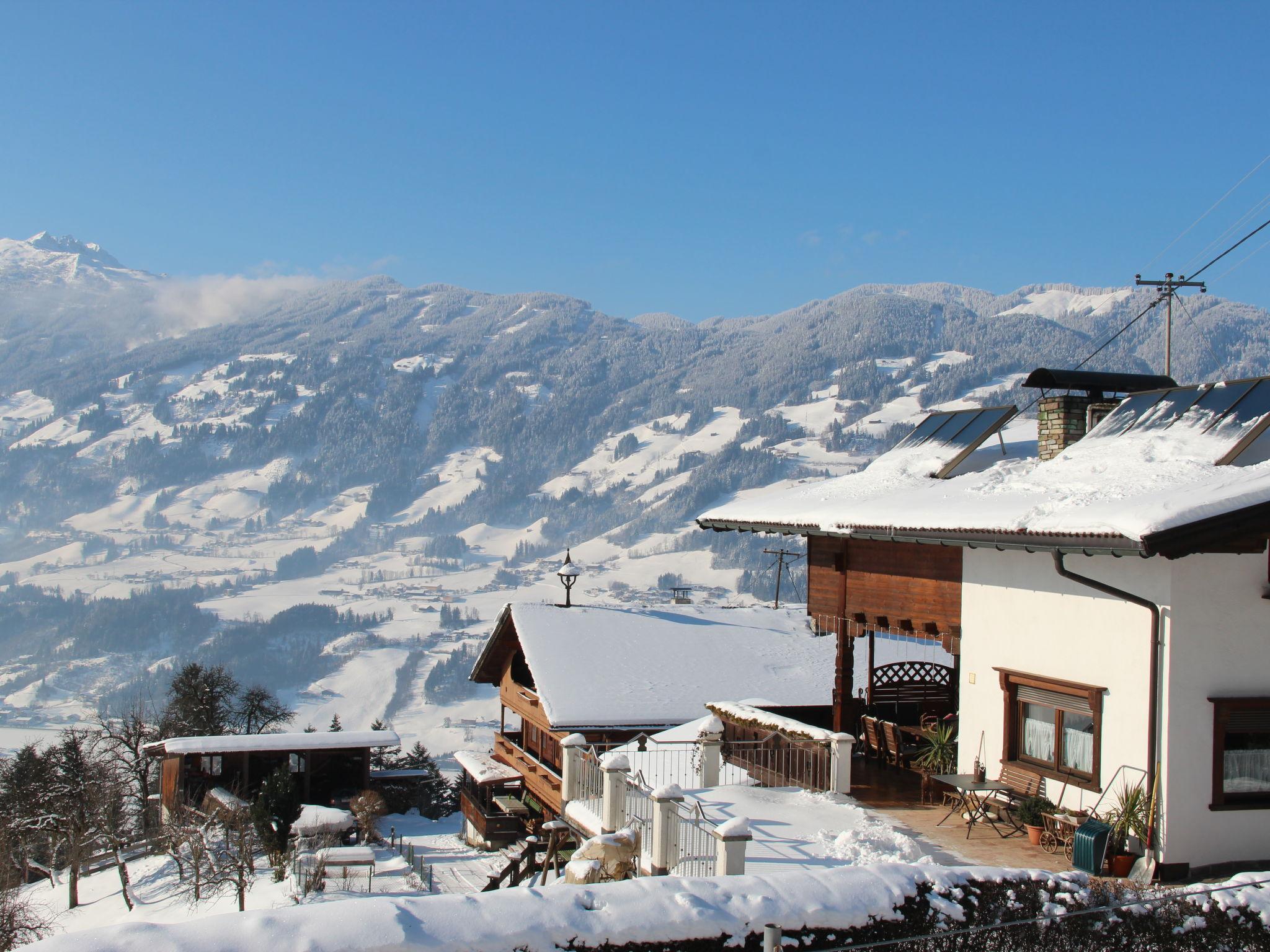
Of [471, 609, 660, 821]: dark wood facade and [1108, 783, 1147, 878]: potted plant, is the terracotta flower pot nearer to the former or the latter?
[1108, 783, 1147, 878]: potted plant

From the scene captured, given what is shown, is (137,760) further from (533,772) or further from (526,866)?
(526,866)

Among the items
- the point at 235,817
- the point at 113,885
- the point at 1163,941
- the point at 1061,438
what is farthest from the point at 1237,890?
the point at 113,885

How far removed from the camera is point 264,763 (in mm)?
34750

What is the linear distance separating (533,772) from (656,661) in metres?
4.05

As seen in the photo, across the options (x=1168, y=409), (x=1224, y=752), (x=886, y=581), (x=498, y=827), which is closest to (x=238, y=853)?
Answer: (x=498, y=827)

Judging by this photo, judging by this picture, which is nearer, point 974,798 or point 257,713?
point 974,798

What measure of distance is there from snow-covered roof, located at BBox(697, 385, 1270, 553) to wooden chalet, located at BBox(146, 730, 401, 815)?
75.0 ft

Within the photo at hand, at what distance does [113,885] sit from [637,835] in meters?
27.0

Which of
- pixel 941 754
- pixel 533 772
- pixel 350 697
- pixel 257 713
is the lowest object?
pixel 350 697

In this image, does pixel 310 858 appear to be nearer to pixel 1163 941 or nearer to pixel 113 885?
pixel 113 885

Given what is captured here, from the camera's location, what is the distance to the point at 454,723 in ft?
537

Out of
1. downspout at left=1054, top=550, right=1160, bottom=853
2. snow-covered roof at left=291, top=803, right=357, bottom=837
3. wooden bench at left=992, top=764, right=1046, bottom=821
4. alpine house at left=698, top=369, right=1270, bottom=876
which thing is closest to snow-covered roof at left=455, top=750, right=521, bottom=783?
snow-covered roof at left=291, top=803, right=357, bottom=837

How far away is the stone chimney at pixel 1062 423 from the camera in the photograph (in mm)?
14617

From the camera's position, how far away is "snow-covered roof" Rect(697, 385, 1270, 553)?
9.54 metres
